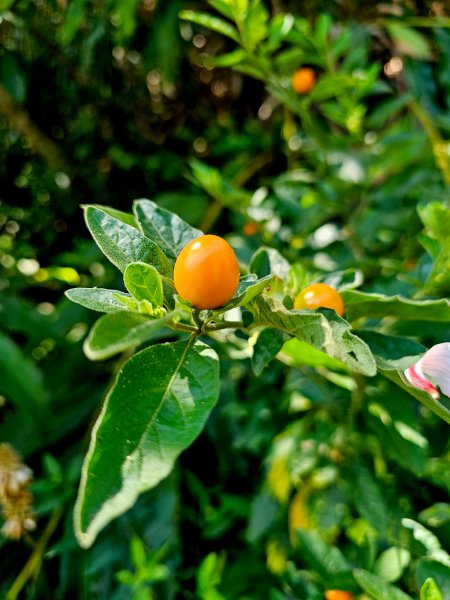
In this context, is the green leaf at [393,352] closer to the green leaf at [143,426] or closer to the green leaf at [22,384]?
the green leaf at [143,426]

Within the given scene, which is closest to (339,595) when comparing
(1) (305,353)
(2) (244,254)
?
(1) (305,353)

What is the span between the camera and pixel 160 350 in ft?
1.28

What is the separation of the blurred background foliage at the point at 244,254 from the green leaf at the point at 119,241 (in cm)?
17

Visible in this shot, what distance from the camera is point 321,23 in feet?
3.13

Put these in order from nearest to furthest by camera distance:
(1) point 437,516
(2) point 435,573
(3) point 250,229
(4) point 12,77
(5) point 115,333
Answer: (5) point 115,333 < (2) point 435,573 < (1) point 437,516 < (3) point 250,229 < (4) point 12,77

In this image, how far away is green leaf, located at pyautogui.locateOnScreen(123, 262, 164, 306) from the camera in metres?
0.38

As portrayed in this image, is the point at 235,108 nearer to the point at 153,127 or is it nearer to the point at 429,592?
the point at 153,127

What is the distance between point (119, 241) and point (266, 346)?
Answer: 140 mm

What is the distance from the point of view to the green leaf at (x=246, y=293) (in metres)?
0.38

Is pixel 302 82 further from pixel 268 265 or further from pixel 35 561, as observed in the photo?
pixel 35 561

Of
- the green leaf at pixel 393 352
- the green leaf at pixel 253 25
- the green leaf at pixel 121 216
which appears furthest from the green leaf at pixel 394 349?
the green leaf at pixel 253 25

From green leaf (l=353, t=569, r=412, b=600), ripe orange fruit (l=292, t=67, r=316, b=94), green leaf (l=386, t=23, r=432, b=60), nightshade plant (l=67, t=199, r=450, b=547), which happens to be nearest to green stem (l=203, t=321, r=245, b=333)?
nightshade plant (l=67, t=199, r=450, b=547)

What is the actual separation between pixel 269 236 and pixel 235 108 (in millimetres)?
877

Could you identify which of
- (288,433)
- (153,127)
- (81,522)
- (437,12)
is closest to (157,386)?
(81,522)
